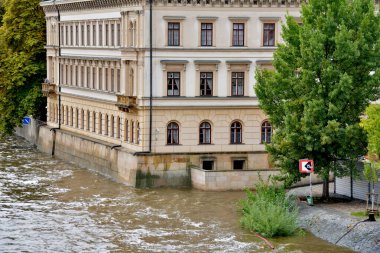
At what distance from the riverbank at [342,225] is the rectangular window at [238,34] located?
57.4 ft

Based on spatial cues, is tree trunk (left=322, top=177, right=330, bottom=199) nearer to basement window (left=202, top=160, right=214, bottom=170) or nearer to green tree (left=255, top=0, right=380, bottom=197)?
green tree (left=255, top=0, right=380, bottom=197)

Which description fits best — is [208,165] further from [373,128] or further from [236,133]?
[373,128]

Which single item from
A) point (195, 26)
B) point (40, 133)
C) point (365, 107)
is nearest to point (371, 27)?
point (365, 107)

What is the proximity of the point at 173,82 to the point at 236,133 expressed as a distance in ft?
16.8

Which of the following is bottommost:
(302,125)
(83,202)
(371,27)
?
(83,202)

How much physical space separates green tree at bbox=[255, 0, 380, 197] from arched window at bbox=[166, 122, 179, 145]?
14.5m

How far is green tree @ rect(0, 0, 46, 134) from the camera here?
104m

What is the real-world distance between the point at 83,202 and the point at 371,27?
762 inches

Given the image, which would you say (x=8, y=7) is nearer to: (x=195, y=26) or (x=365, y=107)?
(x=195, y=26)

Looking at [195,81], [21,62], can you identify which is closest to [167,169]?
[195,81]

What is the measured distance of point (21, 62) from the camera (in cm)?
10400

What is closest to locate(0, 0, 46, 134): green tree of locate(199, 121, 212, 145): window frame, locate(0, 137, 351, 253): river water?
locate(0, 137, 351, 253): river water

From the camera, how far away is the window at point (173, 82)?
76938 mm

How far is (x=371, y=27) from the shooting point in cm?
6206
